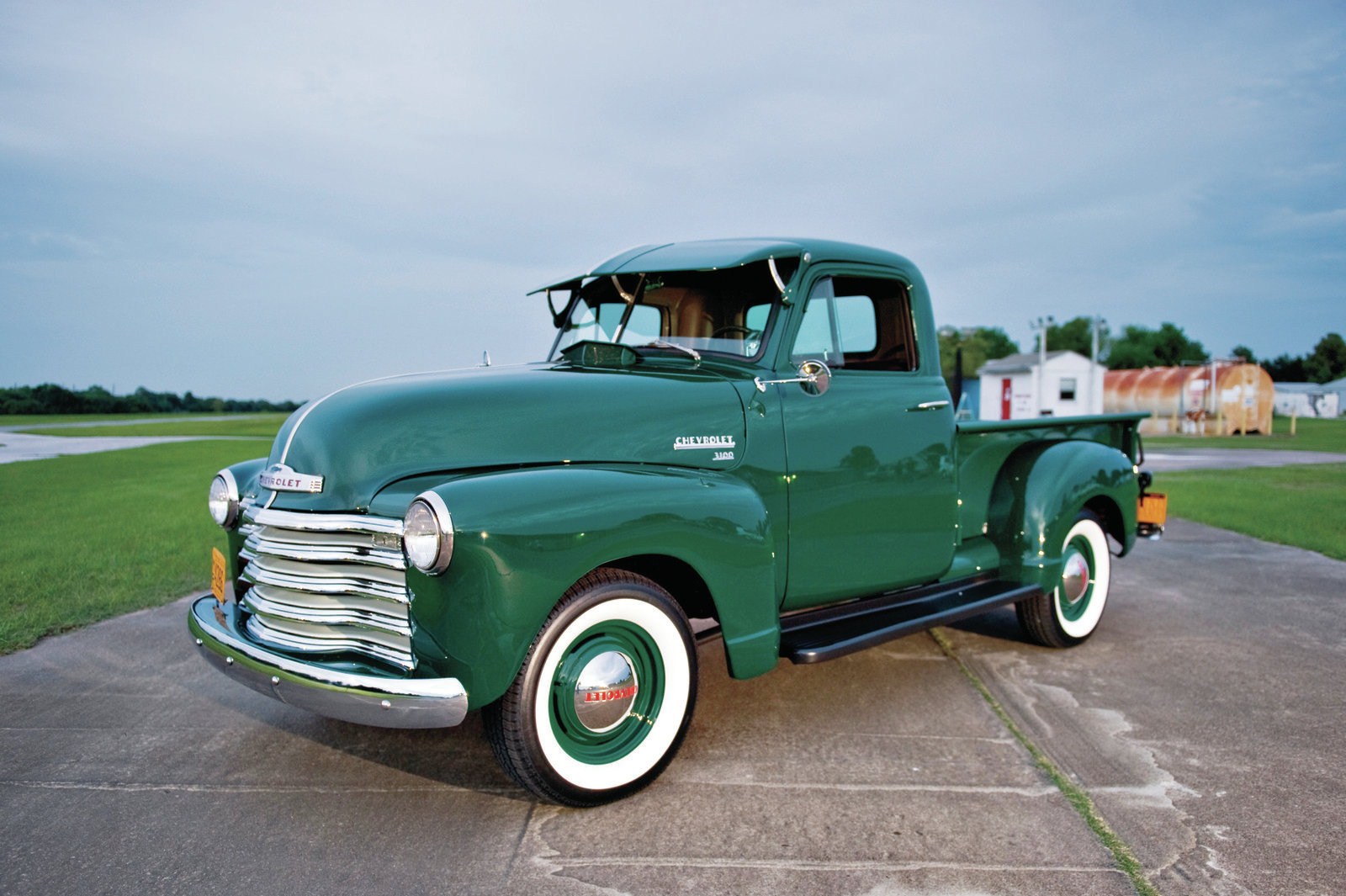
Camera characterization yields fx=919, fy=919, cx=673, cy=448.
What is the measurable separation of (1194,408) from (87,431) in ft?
124

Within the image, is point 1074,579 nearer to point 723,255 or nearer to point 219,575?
point 723,255

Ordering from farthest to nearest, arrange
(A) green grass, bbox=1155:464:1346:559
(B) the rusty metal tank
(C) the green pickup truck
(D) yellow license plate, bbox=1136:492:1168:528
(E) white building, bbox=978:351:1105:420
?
1. (E) white building, bbox=978:351:1105:420
2. (B) the rusty metal tank
3. (A) green grass, bbox=1155:464:1346:559
4. (D) yellow license plate, bbox=1136:492:1168:528
5. (C) the green pickup truck

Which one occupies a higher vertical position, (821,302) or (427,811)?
(821,302)

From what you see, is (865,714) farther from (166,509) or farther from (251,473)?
(166,509)

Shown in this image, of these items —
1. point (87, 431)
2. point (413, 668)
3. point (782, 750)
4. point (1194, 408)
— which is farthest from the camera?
point (1194, 408)

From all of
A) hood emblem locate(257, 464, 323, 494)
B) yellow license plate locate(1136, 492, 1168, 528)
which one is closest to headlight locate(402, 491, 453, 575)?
hood emblem locate(257, 464, 323, 494)

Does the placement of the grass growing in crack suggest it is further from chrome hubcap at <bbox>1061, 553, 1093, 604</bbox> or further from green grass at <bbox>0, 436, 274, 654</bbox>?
green grass at <bbox>0, 436, 274, 654</bbox>

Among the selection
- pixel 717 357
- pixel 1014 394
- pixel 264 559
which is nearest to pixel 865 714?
pixel 717 357

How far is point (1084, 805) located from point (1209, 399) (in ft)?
120

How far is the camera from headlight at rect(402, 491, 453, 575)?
2.77m

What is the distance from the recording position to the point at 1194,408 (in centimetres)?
3484

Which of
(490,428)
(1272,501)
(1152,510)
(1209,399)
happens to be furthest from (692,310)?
(1209,399)

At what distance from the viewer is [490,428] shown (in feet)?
10.9

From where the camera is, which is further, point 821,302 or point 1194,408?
point 1194,408
